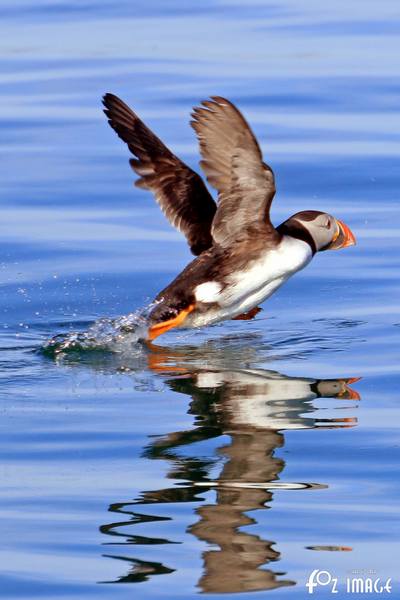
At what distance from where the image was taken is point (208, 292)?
9.02 metres

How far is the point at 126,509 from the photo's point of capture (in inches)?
240

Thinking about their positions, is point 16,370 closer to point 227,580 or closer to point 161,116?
point 227,580

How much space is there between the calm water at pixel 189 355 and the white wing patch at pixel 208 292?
0.29m

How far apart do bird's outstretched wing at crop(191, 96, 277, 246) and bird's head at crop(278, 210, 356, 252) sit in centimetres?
44

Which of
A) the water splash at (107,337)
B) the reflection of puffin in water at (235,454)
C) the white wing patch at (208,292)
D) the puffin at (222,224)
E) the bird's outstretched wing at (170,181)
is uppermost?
the bird's outstretched wing at (170,181)

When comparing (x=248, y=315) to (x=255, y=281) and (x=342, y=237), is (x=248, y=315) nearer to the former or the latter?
(x=255, y=281)

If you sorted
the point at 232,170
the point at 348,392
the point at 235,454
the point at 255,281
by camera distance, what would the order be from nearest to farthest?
the point at 235,454
the point at 348,392
the point at 232,170
the point at 255,281

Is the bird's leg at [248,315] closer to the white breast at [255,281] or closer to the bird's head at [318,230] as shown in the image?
the white breast at [255,281]

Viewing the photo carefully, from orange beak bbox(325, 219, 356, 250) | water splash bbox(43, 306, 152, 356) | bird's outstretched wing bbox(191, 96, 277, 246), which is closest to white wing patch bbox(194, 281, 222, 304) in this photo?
bird's outstretched wing bbox(191, 96, 277, 246)

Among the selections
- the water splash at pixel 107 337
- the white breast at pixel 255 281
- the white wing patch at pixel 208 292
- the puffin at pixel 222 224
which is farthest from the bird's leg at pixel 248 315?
the water splash at pixel 107 337

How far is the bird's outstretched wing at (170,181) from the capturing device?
959cm

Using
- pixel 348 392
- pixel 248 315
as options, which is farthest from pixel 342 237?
pixel 348 392

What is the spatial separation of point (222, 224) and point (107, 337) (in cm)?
96

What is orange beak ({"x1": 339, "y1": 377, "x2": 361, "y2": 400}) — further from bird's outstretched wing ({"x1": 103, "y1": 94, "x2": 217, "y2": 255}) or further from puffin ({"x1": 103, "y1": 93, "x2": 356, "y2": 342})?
bird's outstretched wing ({"x1": 103, "y1": 94, "x2": 217, "y2": 255})
